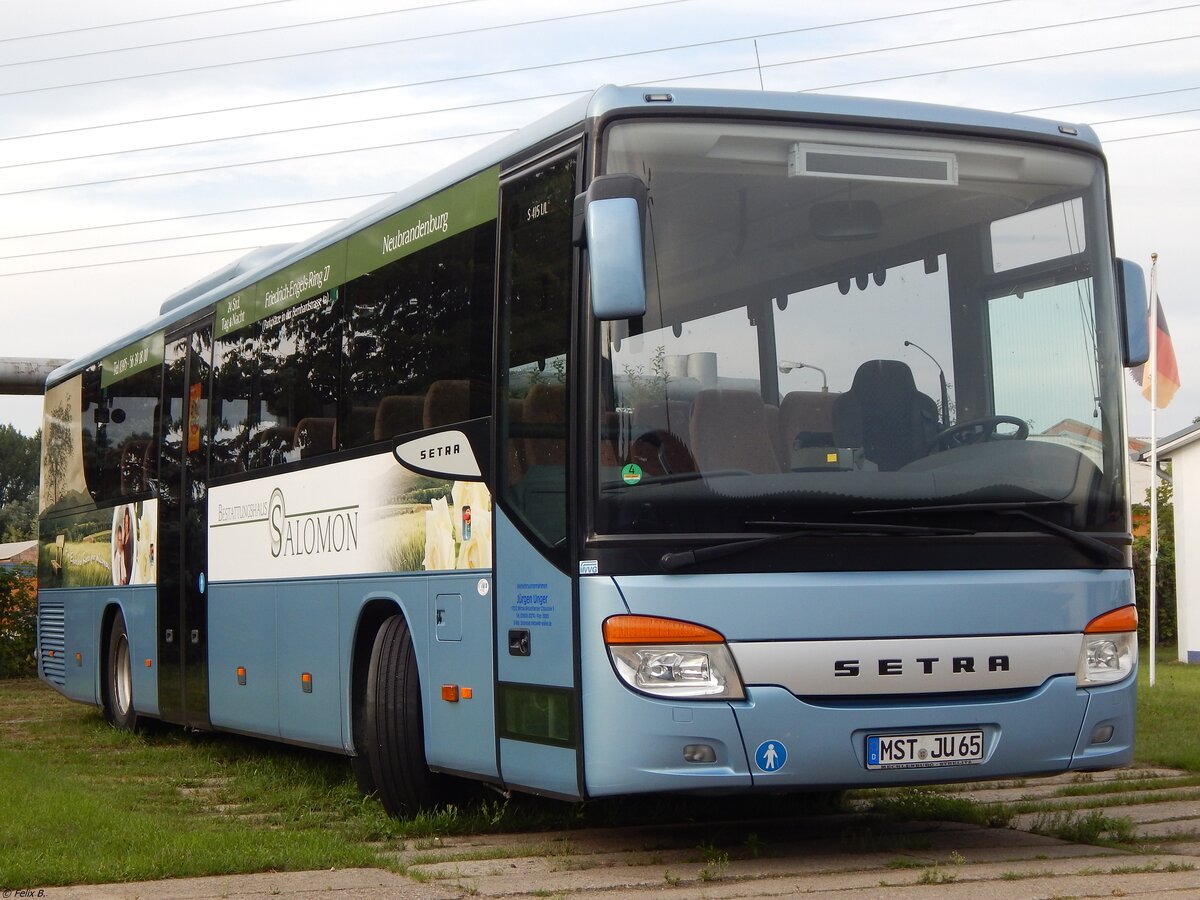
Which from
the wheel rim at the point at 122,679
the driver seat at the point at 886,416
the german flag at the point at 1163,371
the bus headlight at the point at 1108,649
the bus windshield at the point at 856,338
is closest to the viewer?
the bus windshield at the point at 856,338

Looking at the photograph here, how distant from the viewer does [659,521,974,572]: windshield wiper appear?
22.5ft

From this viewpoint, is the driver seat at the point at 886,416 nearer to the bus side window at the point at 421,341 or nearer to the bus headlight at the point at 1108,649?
the bus headlight at the point at 1108,649

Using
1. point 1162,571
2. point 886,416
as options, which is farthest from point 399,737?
point 1162,571

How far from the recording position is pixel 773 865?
7.38 metres

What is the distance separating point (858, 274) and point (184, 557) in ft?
23.6

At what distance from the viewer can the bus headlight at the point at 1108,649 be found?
7.52 meters

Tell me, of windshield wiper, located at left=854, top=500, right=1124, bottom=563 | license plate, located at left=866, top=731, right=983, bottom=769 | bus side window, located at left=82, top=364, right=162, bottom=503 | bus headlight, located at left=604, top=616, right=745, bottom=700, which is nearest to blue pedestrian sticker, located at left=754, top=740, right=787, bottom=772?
bus headlight, located at left=604, top=616, right=745, bottom=700

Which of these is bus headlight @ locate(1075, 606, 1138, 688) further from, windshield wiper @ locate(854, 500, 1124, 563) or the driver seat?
the driver seat

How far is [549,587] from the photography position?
731 cm

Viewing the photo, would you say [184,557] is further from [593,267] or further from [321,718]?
[593,267]

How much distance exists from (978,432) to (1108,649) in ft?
3.88

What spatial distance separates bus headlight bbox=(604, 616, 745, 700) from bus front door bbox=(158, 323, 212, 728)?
6.29m

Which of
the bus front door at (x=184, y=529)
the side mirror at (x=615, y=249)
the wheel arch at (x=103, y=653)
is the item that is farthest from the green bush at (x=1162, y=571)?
the side mirror at (x=615, y=249)

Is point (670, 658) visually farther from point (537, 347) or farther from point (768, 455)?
point (537, 347)
